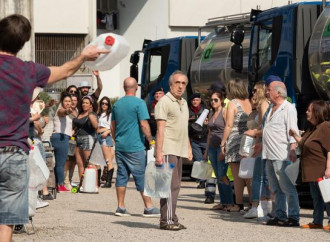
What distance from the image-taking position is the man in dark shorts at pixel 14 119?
7492mm

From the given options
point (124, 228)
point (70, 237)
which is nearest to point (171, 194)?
point (124, 228)

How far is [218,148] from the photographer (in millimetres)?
14953

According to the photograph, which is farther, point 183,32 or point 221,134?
point 183,32

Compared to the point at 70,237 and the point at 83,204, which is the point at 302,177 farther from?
the point at 83,204

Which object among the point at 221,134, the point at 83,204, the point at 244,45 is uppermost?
the point at 244,45

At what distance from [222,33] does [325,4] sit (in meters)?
6.47

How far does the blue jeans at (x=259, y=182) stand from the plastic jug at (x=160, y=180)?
58.5 inches

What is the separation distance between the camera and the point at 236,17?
22.2m

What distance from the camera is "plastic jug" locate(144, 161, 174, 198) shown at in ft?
40.1

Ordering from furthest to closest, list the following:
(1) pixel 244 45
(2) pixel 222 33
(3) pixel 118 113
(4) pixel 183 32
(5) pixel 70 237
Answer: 1. (4) pixel 183 32
2. (2) pixel 222 33
3. (1) pixel 244 45
4. (3) pixel 118 113
5. (5) pixel 70 237

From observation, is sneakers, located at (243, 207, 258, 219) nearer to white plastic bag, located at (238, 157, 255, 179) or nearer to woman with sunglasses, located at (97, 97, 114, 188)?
white plastic bag, located at (238, 157, 255, 179)

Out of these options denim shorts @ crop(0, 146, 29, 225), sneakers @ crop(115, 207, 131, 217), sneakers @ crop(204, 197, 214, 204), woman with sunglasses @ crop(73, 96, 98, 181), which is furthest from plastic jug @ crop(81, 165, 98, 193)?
denim shorts @ crop(0, 146, 29, 225)

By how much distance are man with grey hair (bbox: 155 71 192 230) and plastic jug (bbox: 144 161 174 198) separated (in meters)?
0.06

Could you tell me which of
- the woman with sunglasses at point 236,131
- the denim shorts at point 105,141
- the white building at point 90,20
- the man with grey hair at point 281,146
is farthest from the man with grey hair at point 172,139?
the white building at point 90,20
